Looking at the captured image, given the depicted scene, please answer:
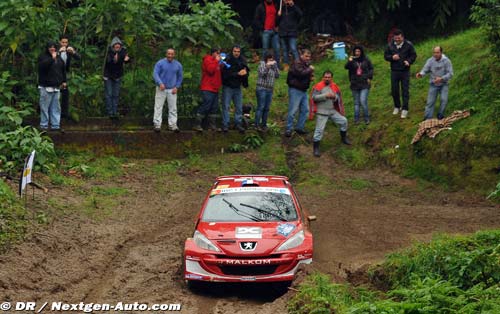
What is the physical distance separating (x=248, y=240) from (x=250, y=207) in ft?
4.46

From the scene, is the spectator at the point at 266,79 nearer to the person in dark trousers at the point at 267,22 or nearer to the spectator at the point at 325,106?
the spectator at the point at 325,106

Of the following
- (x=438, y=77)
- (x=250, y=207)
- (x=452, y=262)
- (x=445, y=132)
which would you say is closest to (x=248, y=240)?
(x=250, y=207)

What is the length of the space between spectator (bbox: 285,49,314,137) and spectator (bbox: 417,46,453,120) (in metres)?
2.73

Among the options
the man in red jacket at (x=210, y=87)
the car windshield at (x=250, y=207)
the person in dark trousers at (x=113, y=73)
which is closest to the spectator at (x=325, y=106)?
the man in red jacket at (x=210, y=87)

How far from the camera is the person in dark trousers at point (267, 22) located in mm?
24938

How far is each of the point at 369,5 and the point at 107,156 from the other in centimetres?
970

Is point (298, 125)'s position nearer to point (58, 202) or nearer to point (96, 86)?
point (96, 86)

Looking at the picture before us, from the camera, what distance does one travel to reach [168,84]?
69.1 feet

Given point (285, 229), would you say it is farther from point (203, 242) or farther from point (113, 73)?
point (113, 73)

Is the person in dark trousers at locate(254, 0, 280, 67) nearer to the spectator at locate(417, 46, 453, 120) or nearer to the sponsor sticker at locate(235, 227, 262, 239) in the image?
the spectator at locate(417, 46, 453, 120)

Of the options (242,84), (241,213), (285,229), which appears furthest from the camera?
(242,84)

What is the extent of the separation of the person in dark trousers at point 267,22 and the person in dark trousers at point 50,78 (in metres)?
6.54

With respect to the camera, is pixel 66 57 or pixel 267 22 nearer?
pixel 66 57

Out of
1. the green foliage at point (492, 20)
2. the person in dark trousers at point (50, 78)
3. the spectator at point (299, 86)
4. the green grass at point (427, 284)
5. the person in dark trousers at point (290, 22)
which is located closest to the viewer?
the green grass at point (427, 284)
